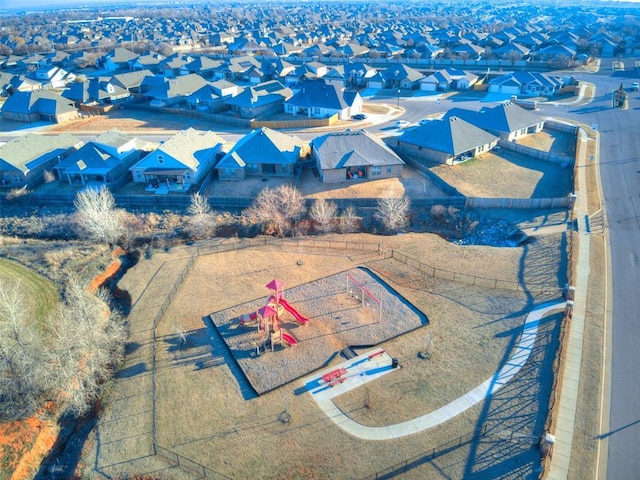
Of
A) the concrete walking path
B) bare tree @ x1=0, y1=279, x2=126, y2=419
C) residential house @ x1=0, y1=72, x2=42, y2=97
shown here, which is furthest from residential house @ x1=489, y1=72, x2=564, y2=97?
residential house @ x1=0, y1=72, x2=42, y2=97

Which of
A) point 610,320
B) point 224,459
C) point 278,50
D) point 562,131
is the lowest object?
point 224,459

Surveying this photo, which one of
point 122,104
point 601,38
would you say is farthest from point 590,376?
point 601,38

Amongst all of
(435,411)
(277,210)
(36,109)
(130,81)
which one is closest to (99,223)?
(277,210)

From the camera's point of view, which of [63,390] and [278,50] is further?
[278,50]

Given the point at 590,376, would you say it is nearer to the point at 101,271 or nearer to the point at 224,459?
the point at 224,459

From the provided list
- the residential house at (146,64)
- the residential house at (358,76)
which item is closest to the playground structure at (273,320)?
the residential house at (358,76)

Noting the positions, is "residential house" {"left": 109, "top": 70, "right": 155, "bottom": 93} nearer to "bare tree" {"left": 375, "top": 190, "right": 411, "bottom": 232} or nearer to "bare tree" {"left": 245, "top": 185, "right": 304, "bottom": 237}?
"bare tree" {"left": 245, "top": 185, "right": 304, "bottom": 237}

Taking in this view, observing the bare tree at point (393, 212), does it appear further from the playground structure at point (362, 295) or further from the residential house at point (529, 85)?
the residential house at point (529, 85)

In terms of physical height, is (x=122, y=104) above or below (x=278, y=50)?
below
